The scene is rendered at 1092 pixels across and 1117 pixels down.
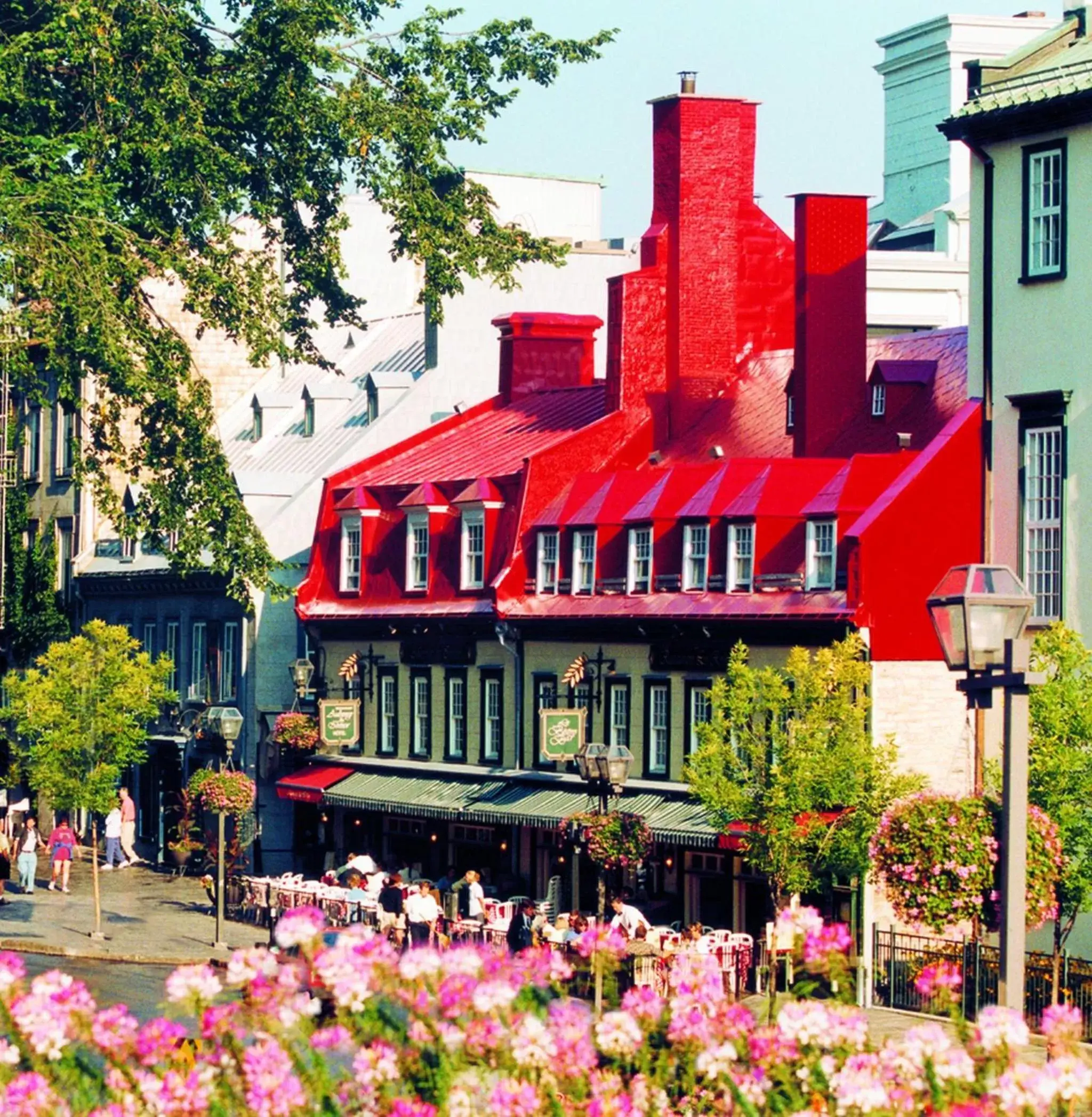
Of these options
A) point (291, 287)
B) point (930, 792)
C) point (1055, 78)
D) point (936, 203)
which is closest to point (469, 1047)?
point (930, 792)

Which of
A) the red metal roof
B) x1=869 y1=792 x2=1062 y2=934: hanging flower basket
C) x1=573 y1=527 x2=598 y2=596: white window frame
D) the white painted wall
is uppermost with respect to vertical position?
the white painted wall

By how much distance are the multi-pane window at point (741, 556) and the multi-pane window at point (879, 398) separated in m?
3.08

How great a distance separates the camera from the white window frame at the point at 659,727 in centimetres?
4497

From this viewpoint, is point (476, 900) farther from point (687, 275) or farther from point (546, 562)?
point (687, 275)

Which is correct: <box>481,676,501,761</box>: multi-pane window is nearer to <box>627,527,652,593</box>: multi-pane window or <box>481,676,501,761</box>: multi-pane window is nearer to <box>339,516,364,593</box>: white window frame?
<box>627,527,652,593</box>: multi-pane window

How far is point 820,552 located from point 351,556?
15.3 m

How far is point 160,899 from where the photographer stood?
53.8 m

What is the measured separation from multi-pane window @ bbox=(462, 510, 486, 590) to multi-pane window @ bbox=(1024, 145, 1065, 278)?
14.0m

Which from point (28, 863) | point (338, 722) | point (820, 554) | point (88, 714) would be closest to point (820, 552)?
point (820, 554)

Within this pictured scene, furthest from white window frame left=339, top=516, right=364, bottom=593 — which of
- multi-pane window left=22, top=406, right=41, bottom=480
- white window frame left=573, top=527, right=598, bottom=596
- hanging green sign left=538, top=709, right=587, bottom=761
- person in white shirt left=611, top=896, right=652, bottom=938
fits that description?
multi-pane window left=22, top=406, right=41, bottom=480

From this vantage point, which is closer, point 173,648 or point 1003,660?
point 1003,660

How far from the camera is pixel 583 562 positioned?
4803cm

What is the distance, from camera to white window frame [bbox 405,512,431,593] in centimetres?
5300

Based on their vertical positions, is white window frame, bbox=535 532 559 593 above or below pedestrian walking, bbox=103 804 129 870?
above
